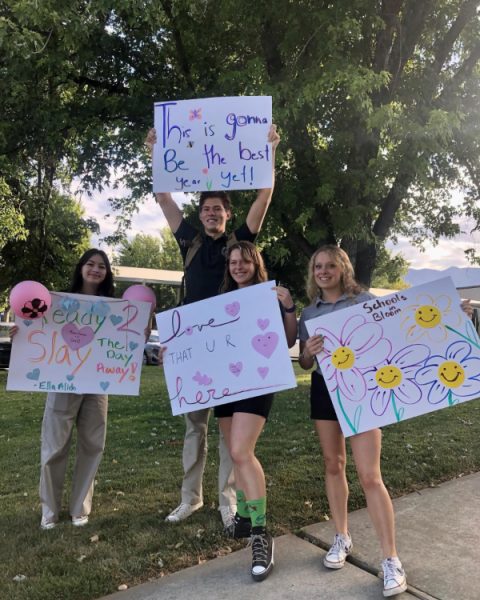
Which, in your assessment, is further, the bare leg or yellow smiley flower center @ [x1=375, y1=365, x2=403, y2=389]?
yellow smiley flower center @ [x1=375, y1=365, x2=403, y2=389]

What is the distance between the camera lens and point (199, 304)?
11.2 ft

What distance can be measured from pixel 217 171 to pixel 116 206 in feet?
28.8

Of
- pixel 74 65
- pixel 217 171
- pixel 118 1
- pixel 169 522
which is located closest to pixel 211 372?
pixel 169 522

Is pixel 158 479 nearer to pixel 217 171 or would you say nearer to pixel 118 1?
pixel 217 171

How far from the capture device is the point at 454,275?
3.08m

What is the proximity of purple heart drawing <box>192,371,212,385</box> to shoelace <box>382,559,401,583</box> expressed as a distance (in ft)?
4.51

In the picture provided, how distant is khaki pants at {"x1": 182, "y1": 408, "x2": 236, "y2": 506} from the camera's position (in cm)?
376

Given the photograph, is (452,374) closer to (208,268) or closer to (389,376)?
(389,376)

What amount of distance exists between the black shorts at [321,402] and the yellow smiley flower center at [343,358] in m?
0.14

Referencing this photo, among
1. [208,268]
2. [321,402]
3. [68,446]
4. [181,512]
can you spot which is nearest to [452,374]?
[321,402]

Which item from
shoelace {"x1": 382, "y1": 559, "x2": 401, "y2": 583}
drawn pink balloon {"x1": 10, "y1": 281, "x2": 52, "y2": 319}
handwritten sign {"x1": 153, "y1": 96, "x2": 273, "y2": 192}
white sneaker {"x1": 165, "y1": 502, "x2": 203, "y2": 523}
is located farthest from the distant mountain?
drawn pink balloon {"x1": 10, "y1": 281, "x2": 52, "y2": 319}

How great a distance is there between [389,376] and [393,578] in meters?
1.03

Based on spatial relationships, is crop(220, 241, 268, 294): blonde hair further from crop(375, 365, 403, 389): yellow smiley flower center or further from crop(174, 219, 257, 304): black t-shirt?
crop(375, 365, 403, 389): yellow smiley flower center

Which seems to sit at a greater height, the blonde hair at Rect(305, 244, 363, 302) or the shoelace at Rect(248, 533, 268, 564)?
the blonde hair at Rect(305, 244, 363, 302)
